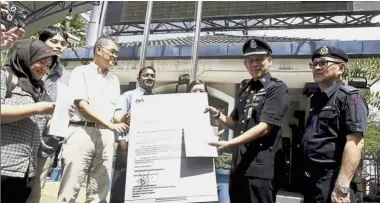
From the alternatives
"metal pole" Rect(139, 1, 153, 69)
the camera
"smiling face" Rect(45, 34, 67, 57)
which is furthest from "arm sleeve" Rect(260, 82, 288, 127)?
"metal pole" Rect(139, 1, 153, 69)

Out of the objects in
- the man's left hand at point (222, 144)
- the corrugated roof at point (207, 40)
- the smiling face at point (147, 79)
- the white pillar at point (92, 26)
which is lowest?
the man's left hand at point (222, 144)

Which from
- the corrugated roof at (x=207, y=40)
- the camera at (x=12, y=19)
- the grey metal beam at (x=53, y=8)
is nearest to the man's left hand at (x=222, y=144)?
the camera at (x=12, y=19)

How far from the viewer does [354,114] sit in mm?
1742

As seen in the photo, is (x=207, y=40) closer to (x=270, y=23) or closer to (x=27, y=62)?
(x=270, y=23)

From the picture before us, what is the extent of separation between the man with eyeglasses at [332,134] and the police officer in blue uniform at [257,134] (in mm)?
190

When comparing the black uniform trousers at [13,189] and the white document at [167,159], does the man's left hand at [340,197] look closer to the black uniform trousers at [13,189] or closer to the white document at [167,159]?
the white document at [167,159]

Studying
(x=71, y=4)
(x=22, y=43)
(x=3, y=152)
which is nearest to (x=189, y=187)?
(x=3, y=152)

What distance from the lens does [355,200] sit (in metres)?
1.81

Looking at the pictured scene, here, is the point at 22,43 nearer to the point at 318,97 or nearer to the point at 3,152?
the point at 3,152

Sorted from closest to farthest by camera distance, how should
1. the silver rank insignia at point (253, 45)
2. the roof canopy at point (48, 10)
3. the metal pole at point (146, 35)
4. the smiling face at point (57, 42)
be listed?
1. the silver rank insignia at point (253, 45)
2. the smiling face at point (57, 42)
3. the metal pole at point (146, 35)
4. the roof canopy at point (48, 10)

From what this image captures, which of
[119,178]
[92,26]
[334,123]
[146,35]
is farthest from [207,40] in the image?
[334,123]

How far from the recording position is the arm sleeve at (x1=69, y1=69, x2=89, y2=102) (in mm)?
2113

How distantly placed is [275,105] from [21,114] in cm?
129

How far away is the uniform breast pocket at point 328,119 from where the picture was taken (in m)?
1.83
